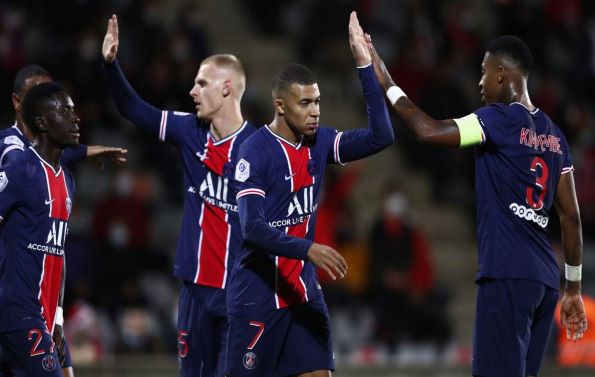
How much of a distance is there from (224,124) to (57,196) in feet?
4.21

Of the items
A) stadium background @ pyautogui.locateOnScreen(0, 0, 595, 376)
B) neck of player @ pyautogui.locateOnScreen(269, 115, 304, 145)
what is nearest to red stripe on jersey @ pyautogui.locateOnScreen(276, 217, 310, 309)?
neck of player @ pyautogui.locateOnScreen(269, 115, 304, 145)

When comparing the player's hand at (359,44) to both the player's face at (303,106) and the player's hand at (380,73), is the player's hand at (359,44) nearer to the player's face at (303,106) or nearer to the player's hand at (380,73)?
the player's hand at (380,73)

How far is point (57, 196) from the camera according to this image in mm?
6328

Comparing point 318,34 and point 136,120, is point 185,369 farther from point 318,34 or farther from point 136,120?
point 318,34

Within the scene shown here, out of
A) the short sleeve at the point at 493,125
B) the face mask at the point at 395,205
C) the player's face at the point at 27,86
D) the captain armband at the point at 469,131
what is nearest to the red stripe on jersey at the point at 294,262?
the captain armband at the point at 469,131

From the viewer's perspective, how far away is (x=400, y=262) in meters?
12.4

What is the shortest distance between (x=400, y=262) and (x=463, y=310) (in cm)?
155

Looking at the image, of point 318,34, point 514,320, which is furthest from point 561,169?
point 318,34

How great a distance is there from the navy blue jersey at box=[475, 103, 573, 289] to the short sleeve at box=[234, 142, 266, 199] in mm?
1221

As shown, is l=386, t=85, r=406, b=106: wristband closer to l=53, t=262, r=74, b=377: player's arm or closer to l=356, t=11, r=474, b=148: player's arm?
l=356, t=11, r=474, b=148: player's arm

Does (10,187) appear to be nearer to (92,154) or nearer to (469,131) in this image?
(92,154)

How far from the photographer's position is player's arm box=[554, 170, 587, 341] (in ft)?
20.7

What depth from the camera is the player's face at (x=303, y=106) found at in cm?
620

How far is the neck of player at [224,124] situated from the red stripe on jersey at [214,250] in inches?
19.0
